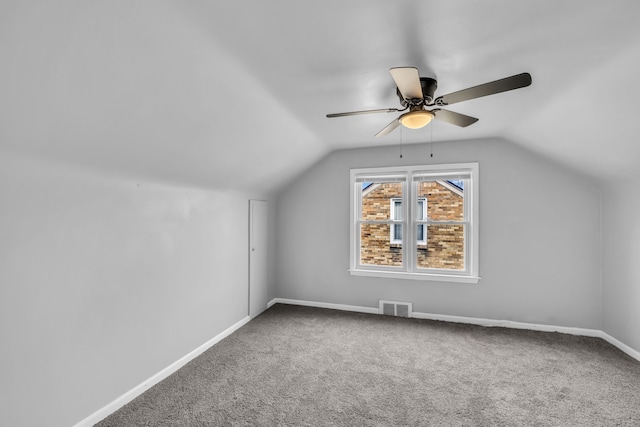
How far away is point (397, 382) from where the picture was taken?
2650 mm

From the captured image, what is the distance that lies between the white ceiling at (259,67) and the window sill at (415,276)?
1.94m

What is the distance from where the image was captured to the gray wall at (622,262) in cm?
304

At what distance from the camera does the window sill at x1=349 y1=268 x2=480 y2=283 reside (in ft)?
13.0

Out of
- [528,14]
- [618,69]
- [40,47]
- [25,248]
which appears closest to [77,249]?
[25,248]

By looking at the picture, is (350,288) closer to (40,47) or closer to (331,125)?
(331,125)

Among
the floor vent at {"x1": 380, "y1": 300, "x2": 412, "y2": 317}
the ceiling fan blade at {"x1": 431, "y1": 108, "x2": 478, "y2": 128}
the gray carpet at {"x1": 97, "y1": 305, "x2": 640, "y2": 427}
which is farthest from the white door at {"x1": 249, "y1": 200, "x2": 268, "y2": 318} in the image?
the ceiling fan blade at {"x1": 431, "y1": 108, "x2": 478, "y2": 128}

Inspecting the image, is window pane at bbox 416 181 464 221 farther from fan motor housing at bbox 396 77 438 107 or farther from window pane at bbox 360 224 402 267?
fan motor housing at bbox 396 77 438 107

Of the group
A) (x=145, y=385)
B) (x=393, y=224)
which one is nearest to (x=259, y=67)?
(x=145, y=385)

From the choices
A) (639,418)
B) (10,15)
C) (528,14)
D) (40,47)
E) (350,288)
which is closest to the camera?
(10,15)

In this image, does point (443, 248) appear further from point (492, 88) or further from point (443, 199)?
point (492, 88)

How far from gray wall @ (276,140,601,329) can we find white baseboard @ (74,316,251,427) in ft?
5.95

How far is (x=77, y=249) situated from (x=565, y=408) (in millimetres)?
3657

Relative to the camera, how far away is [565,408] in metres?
2.29

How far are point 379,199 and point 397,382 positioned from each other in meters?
2.50
